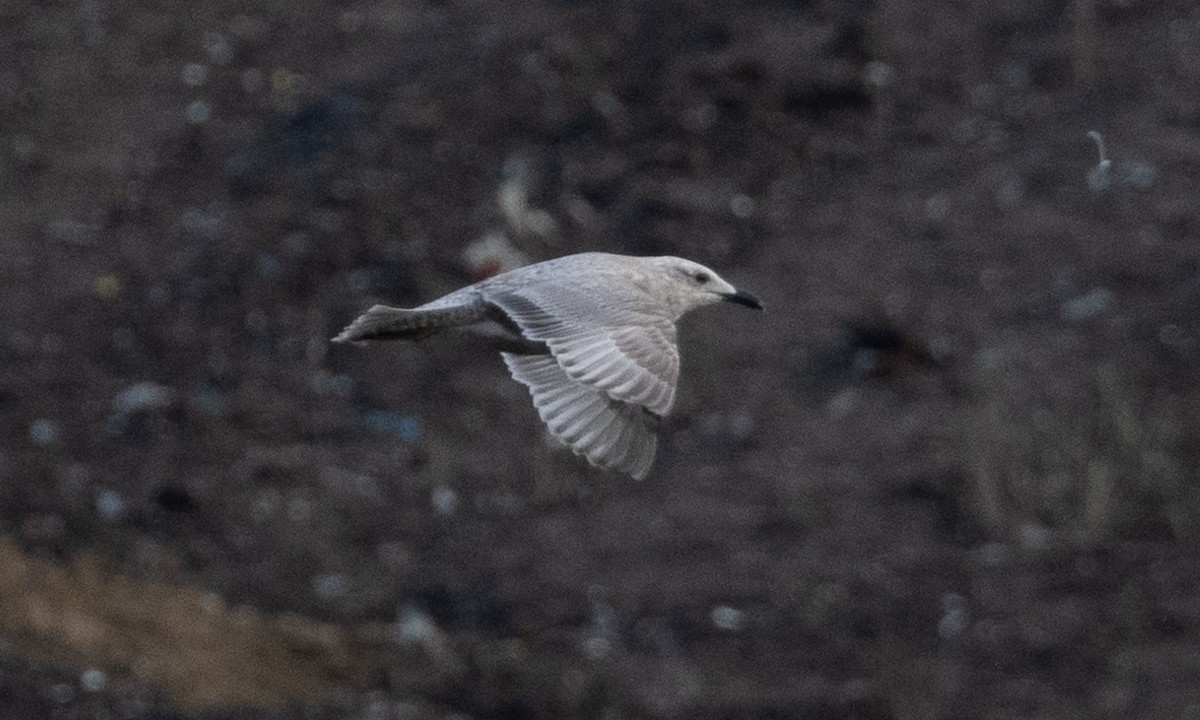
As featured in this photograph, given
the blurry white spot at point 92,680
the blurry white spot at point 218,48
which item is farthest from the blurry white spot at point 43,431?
the blurry white spot at point 218,48

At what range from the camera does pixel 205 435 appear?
8.70 meters

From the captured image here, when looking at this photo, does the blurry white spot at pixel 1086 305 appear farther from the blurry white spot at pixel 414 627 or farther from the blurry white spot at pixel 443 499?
the blurry white spot at pixel 414 627

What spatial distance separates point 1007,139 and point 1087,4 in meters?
0.86

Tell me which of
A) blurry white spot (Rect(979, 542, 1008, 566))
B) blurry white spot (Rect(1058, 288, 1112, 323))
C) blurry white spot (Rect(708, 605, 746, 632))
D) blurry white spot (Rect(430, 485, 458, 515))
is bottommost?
blurry white spot (Rect(708, 605, 746, 632))

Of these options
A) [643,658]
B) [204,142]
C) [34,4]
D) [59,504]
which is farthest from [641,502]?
[34,4]

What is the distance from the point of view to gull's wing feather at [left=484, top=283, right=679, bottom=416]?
4.78 meters

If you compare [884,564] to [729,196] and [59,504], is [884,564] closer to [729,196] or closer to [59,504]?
[729,196]

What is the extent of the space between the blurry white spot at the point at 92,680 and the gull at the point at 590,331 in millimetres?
2564

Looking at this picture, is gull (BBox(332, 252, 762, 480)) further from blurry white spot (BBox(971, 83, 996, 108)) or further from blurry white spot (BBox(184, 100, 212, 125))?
blurry white spot (BBox(184, 100, 212, 125))

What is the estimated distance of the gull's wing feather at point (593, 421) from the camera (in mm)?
5299

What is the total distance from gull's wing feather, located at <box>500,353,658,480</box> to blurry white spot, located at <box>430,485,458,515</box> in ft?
8.78

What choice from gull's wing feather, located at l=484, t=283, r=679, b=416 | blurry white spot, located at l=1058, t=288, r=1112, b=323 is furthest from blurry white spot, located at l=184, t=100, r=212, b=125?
gull's wing feather, located at l=484, t=283, r=679, b=416

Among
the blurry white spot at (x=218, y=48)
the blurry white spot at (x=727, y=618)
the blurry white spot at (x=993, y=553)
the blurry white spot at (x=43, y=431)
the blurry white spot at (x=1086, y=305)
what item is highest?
the blurry white spot at (x=218, y=48)

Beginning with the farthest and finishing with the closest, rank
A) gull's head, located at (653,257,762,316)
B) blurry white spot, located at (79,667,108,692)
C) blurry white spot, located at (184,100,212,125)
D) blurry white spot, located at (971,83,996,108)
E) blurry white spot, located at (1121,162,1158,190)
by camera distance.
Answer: blurry white spot, located at (184,100,212,125)
blurry white spot, located at (971,83,996,108)
blurry white spot, located at (1121,162,1158,190)
blurry white spot, located at (79,667,108,692)
gull's head, located at (653,257,762,316)
